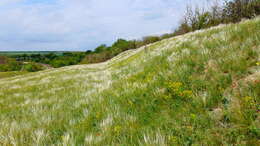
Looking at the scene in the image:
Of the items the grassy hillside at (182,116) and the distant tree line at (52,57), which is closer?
the grassy hillside at (182,116)

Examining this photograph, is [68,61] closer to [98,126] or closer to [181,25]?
[181,25]

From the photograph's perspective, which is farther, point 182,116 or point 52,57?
point 52,57

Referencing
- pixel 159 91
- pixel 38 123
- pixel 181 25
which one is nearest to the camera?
pixel 38 123

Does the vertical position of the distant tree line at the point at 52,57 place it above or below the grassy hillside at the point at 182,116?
above

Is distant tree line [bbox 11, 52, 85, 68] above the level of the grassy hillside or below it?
above

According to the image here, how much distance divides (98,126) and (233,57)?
334cm

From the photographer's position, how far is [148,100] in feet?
10.4

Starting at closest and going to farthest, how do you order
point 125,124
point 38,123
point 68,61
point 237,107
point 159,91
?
point 237,107 < point 125,124 < point 38,123 < point 159,91 < point 68,61

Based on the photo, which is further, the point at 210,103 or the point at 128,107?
the point at 128,107

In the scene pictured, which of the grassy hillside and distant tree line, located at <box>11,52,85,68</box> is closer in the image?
the grassy hillside

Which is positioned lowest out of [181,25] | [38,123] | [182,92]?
[38,123]

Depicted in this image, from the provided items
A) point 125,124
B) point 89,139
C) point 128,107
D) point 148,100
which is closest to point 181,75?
point 148,100

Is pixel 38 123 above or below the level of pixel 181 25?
below

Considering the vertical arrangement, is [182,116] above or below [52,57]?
below
